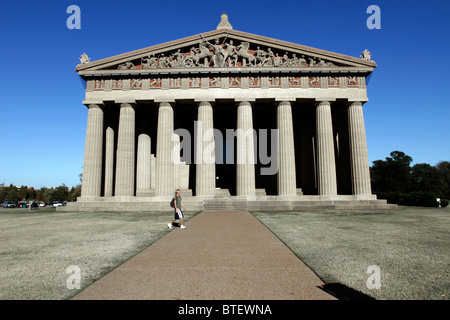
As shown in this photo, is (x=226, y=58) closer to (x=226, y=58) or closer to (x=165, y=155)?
(x=226, y=58)

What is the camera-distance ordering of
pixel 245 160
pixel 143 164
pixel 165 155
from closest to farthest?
pixel 245 160, pixel 165 155, pixel 143 164

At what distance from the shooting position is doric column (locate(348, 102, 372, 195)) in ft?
86.3

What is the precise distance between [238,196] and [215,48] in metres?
15.8

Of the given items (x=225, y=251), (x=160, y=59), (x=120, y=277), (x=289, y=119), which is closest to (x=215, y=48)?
(x=160, y=59)

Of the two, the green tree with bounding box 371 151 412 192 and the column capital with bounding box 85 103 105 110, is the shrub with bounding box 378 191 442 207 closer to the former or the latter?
the column capital with bounding box 85 103 105 110

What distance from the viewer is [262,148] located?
3306 cm

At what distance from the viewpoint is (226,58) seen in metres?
27.5

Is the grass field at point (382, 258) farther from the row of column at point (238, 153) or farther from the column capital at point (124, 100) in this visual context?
the column capital at point (124, 100)

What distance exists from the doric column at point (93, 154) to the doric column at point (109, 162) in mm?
1362

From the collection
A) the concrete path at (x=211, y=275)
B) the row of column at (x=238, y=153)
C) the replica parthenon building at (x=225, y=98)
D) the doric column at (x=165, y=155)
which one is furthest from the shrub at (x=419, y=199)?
the concrete path at (x=211, y=275)

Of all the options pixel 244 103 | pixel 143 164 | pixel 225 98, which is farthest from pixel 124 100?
pixel 244 103

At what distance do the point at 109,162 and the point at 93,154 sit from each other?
8.93 ft

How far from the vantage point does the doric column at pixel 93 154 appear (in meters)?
26.8
